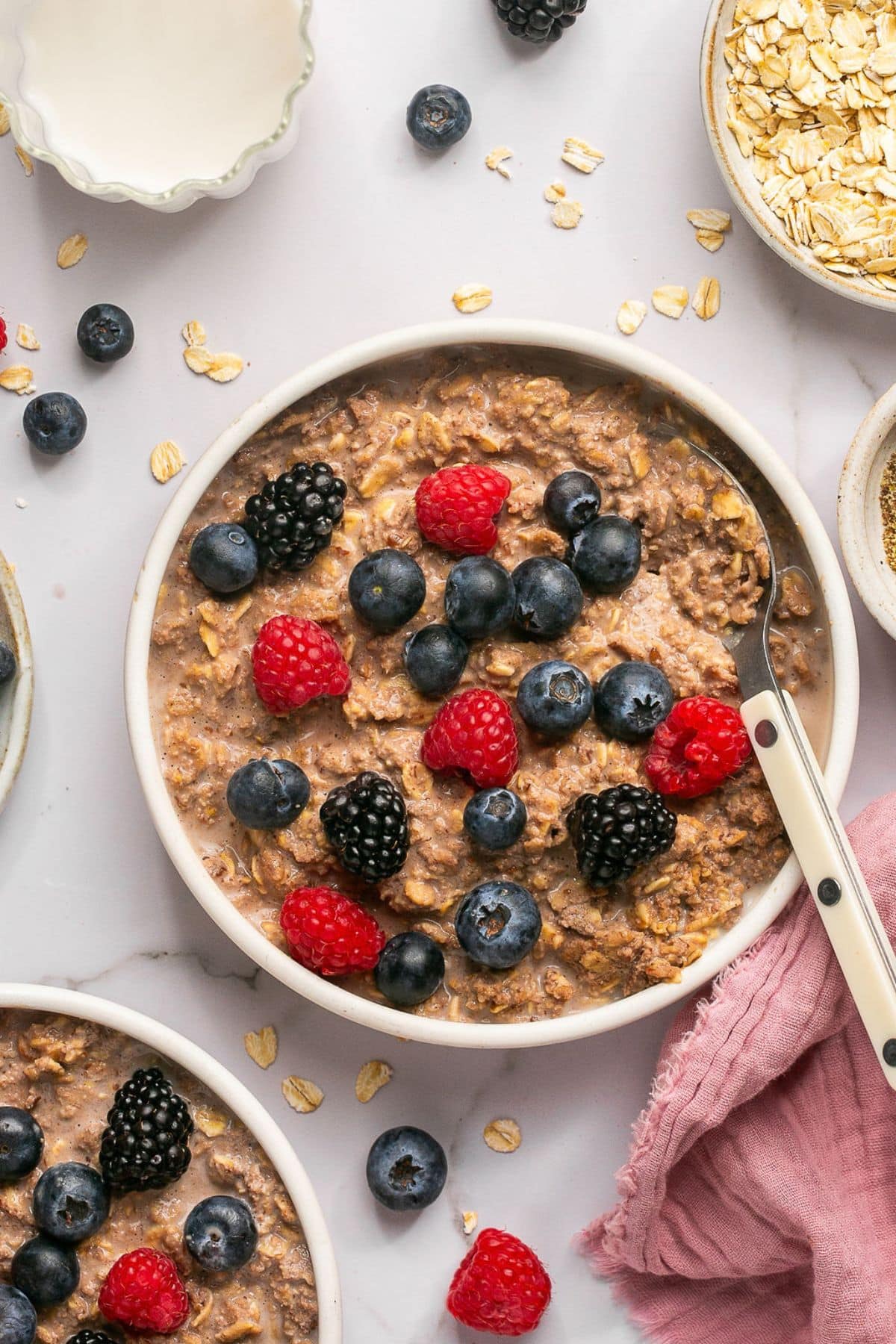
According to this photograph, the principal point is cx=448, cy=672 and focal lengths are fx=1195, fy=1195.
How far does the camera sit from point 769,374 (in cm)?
172

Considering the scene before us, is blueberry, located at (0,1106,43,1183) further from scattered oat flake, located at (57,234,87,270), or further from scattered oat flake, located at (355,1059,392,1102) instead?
scattered oat flake, located at (57,234,87,270)

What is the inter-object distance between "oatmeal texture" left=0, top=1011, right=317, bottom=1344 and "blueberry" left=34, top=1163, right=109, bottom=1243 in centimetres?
3

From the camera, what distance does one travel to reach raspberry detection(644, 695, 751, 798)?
149 centimetres

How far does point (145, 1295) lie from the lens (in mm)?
1502

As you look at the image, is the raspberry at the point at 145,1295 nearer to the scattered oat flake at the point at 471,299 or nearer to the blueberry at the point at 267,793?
the blueberry at the point at 267,793

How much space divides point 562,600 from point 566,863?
0.35 meters

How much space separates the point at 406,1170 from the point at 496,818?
0.56m

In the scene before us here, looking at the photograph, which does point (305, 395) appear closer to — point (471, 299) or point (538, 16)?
point (471, 299)

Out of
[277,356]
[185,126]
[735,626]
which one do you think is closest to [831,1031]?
[735,626]

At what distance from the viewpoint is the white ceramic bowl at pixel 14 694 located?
1.63 metres

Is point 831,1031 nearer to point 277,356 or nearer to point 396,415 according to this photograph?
point 396,415

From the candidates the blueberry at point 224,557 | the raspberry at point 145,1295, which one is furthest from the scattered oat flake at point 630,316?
the raspberry at point 145,1295

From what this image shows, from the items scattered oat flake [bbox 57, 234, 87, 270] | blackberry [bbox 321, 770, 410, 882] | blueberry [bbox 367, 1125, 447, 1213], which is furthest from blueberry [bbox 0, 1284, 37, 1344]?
scattered oat flake [bbox 57, 234, 87, 270]

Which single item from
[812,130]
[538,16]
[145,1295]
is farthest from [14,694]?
[812,130]
